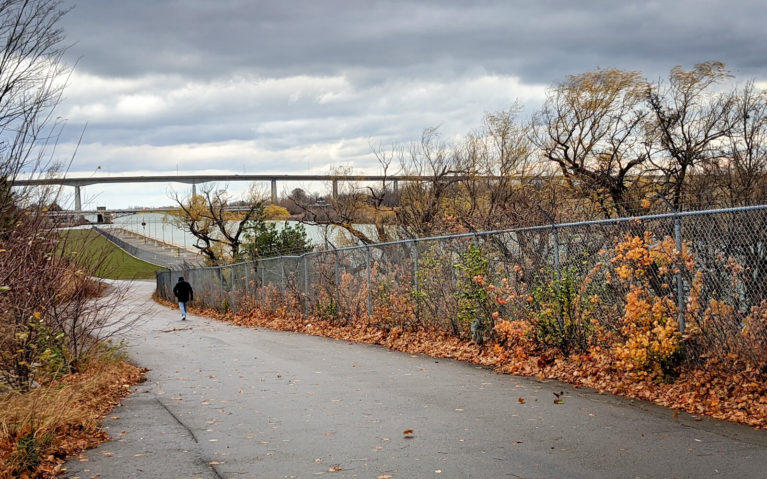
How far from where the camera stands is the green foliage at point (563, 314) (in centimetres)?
1097

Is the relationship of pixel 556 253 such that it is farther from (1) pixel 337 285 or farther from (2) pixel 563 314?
(1) pixel 337 285

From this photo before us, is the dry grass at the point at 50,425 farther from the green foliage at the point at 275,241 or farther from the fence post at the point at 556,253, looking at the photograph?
the green foliage at the point at 275,241

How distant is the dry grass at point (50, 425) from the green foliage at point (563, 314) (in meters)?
6.14

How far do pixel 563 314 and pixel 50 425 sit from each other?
7.07m

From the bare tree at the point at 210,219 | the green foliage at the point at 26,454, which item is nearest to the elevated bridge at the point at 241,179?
the bare tree at the point at 210,219

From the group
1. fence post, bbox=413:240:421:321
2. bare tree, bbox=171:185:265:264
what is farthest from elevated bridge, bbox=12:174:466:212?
fence post, bbox=413:240:421:321

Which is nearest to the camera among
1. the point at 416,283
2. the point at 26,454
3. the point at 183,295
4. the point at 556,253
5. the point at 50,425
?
the point at 26,454

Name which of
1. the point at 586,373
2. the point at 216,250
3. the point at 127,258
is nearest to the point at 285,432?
the point at 586,373

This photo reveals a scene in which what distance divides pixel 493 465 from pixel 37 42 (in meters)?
5.88

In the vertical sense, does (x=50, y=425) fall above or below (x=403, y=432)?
above

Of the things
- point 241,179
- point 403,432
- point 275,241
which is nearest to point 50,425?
point 403,432

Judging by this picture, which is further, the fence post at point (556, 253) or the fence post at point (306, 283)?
the fence post at point (306, 283)

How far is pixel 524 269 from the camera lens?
12.5 metres

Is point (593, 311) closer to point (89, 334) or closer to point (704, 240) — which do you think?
point (704, 240)
